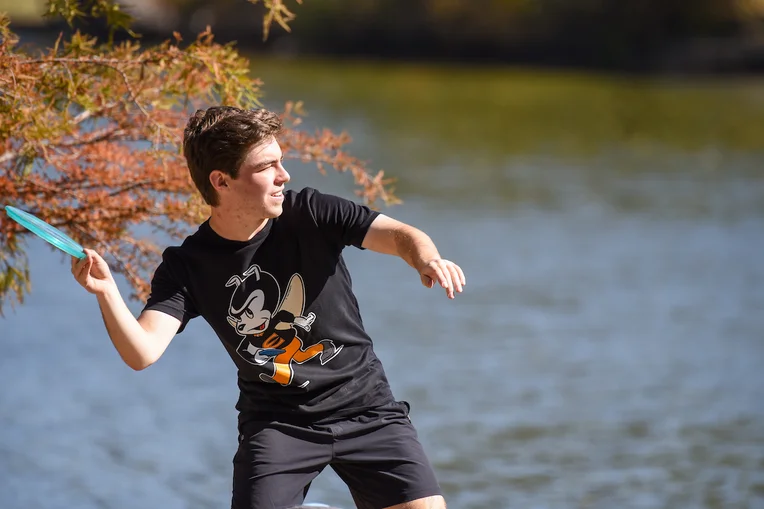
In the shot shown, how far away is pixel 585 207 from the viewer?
1933cm

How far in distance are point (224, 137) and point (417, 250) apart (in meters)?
0.63

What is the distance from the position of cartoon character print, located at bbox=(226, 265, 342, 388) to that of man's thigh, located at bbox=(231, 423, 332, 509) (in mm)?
151

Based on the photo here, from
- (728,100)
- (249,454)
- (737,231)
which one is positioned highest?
(728,100)

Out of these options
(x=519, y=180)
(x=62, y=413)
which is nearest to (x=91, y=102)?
(x=62, y=413)

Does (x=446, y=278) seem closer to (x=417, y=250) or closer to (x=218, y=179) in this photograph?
(x=417, y=250)

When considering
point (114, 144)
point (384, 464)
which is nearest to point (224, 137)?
point (384, 464)

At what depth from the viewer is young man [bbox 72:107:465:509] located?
3.32 metres

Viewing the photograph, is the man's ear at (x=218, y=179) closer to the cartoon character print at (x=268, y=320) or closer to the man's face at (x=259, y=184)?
the man's face at (x=259, y=184)

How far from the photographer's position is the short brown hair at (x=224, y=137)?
10.8 feet

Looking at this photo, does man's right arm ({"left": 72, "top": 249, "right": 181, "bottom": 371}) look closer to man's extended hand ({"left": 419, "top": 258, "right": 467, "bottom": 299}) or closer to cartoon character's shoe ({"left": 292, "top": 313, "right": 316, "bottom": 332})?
cartoon character's shoe ({"left": 292, "top": 313, "right": 316, "bottom": 332})

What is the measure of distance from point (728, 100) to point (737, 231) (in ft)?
49.9

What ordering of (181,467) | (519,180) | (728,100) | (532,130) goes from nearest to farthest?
(181,467), (519,180), (532,130), (728,100)

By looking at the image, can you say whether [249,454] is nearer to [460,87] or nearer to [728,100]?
[728,100]

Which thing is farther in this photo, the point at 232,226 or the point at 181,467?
the point at 181,467
